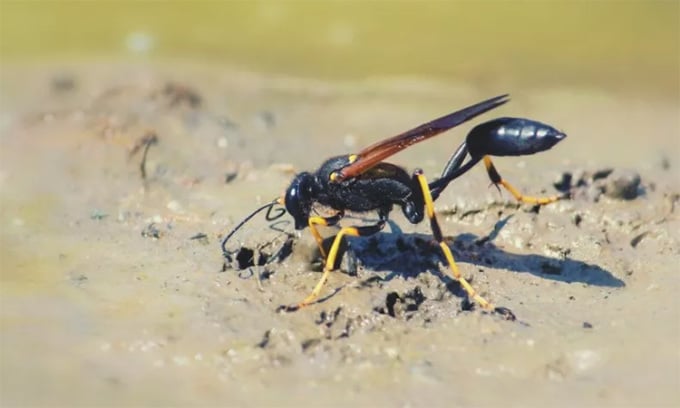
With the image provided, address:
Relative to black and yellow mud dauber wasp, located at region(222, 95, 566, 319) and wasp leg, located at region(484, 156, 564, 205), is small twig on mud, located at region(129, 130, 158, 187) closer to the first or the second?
black and yellow mud dauber wasp, located at region(222, 95, 566, 319)

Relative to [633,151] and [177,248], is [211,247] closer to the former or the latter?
[177,248]

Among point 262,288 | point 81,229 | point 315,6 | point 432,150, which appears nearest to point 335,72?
point 315,6

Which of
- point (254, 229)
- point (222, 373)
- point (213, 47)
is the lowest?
point (222, 373)

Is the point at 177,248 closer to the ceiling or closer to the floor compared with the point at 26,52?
closer to the floor

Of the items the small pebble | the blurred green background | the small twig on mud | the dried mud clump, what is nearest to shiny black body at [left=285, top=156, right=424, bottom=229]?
the dried mud clump

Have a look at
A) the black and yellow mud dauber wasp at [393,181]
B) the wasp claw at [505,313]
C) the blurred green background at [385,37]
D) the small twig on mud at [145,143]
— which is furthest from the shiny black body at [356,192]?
the blurred green background at [385,37]

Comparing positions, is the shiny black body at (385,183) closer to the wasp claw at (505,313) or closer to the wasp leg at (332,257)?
the wasp leg at (332,257)
